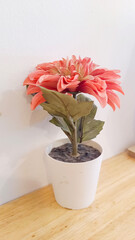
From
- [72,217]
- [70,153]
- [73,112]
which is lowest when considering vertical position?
[72,217]

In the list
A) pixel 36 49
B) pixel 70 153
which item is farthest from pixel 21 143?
pixel 36 49

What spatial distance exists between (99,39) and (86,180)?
1.33ft

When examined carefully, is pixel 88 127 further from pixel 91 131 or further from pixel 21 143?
pixel 21 143

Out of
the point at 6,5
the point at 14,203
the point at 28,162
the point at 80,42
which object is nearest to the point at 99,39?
the point at 80,42

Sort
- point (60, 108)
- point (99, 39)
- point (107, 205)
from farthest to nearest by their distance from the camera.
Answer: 1. point (99, 39)
2. point (107, 205)
3. point (60, 108)

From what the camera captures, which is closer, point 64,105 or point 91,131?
point 64,105

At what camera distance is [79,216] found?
531 millimetres

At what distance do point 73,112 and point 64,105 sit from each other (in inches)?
1.0

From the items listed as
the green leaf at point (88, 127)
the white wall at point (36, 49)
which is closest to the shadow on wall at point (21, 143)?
the white wall at point (36, 49)

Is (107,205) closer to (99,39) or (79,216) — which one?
(79,216)

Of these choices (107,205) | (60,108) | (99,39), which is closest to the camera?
(60,108)

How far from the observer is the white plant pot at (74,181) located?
50cm

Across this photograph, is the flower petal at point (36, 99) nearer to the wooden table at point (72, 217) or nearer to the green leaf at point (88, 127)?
the green leaf at point (88, 127)

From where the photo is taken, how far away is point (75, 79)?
427mm
